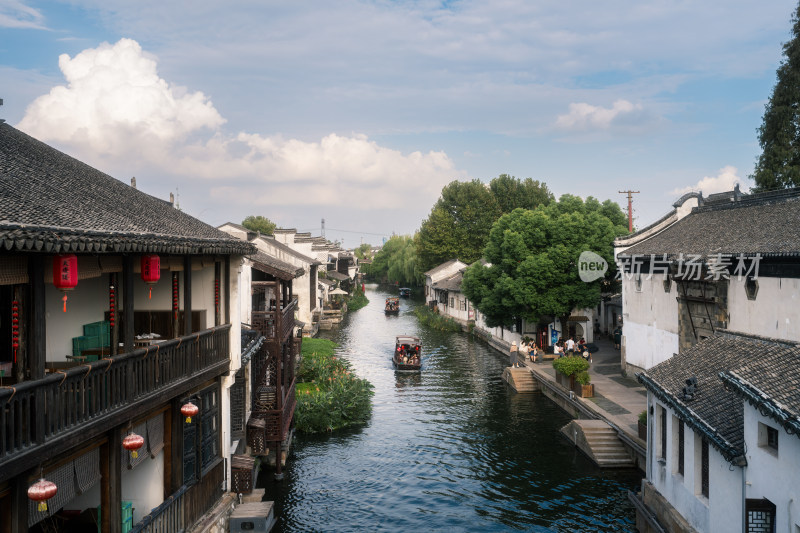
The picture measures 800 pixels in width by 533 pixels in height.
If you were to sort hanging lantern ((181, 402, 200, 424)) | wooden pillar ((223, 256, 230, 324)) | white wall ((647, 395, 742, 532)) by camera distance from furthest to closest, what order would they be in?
wooden pillar ((223, 256, 230, 324)) → hanging lantern ((181, 402, 200, 424)) → white wall ((647, 395, 742, 532))

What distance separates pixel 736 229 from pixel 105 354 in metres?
22.1

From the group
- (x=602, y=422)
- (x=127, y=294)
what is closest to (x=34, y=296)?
(x=127, y=294)

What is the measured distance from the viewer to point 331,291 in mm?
72438

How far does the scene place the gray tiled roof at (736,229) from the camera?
20859 millimetres

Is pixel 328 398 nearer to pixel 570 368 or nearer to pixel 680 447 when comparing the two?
pixel 570 368

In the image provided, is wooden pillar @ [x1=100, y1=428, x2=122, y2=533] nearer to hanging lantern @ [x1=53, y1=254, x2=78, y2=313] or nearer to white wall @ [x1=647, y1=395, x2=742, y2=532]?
hanging lantern @ [x1=53, y1=254, x2=78, y2=313]

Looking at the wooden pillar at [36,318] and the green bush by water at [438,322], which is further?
the green bush by water at [438,322]

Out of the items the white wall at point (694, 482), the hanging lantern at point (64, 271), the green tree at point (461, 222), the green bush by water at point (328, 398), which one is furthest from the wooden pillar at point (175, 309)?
the green tree at point (461, 222)

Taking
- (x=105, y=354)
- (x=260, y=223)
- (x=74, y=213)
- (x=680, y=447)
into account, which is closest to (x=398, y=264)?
(x=260, y=223)

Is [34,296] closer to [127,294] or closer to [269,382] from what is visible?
[127,294]

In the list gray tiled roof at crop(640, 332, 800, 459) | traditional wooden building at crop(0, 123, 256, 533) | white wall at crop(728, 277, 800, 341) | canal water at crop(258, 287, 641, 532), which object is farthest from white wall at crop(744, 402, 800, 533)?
traditional wooden building at crop(0, 123, 256, 533)

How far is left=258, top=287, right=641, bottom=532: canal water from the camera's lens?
17.7 m

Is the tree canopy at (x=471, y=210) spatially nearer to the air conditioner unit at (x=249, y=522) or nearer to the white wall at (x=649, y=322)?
the white wall at (x=649, y=322)

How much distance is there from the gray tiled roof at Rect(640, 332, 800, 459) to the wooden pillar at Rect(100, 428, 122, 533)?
33.1ft
